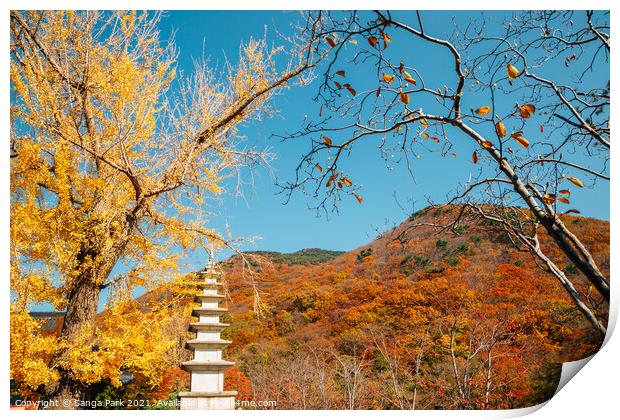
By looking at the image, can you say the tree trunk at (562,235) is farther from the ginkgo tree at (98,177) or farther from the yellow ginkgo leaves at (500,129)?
the ginkgo tree at (98,177)

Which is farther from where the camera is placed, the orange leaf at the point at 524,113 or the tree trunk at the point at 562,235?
the orange leaf at the point at 524,113

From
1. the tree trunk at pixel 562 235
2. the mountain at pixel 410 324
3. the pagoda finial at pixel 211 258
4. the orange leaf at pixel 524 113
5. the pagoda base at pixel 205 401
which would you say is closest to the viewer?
the tree trunk at pixel 562 235

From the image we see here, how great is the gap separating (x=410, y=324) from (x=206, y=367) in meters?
4.61

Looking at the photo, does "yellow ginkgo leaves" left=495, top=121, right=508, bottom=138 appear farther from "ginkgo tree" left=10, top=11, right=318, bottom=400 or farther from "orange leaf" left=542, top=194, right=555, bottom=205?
"ginkgo tree" left=10, top=11, right=318, bottom=400

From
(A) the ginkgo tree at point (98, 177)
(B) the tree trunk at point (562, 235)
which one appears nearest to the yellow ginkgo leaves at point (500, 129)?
(B) the tree trunk at point (562, 235)

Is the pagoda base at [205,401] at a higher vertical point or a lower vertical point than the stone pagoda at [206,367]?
lower

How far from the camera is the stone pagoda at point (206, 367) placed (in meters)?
3.36

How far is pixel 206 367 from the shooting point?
3430mm

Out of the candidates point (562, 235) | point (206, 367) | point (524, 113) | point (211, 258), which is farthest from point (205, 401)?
point (524, 113)

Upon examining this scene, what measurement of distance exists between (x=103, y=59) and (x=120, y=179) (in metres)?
0.93

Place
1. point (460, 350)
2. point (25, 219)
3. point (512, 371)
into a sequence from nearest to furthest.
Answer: point (25, 219)
point (512, 371)
point (460, 350)

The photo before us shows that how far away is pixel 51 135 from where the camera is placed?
3.50 meters
